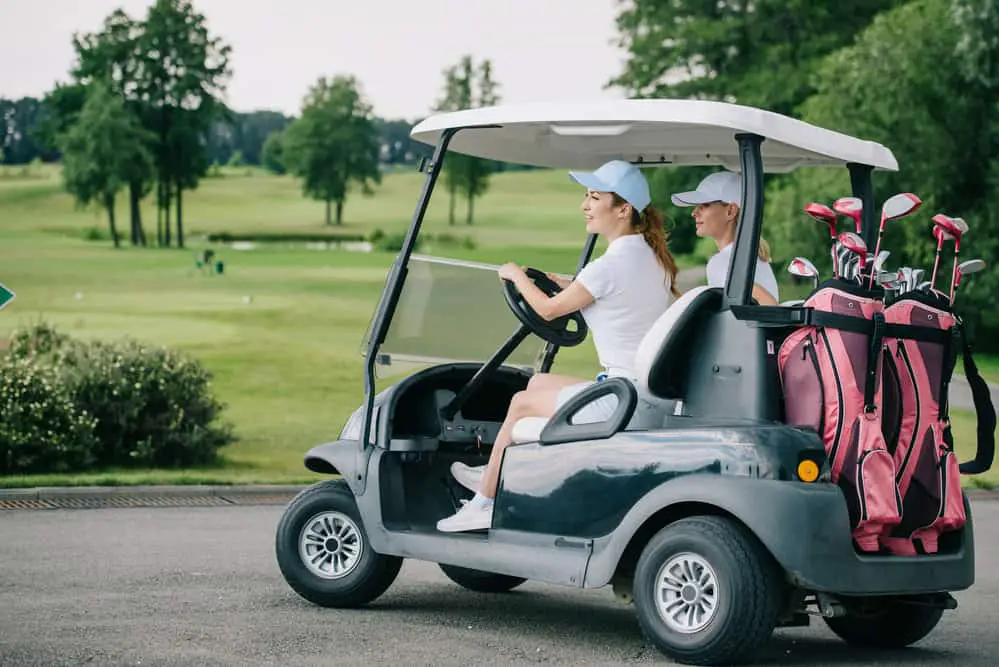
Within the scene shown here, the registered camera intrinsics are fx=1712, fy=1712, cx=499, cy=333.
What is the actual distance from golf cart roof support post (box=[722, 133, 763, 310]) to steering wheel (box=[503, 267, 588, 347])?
0.82m

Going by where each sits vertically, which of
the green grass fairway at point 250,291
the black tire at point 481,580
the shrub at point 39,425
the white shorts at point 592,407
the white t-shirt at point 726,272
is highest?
the white t-shirt at point 726,272

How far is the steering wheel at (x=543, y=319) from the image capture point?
6.74 meters

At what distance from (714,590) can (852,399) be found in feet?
2.66

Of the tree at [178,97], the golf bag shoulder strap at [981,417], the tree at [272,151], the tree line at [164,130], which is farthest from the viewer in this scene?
the tree at [272,151]

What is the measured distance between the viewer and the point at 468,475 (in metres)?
7.25

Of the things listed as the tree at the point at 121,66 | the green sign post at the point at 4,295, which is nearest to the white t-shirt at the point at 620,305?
the green sign post at the point at 4,295

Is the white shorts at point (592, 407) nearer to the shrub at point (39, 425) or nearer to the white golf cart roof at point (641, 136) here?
the white golf cart roof at point (641, 136)

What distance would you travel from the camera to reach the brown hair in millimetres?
6699

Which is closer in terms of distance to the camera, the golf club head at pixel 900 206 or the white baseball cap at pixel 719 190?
the golf club head at pixel 900 206

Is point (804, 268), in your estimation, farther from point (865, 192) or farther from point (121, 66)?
A: point (121, 66)

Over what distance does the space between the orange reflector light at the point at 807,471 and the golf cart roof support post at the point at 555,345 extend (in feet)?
7.20

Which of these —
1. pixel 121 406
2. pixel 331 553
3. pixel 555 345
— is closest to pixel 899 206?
pixel 555 345

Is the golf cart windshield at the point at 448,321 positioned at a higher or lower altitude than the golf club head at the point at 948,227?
lower

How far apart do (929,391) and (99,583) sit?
156 inches
